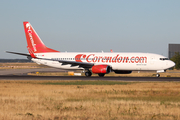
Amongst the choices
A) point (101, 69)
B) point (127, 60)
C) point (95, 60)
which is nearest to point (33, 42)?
point (95, 60)

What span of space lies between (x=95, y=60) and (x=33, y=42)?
14344 millimetres

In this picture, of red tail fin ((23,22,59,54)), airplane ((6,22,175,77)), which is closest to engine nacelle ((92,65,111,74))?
airplane ((6,22,175,77))

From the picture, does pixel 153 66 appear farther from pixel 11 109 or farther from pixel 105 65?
pixel 11 109

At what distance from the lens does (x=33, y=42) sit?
189 feet

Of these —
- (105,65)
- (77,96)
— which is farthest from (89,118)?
(105,65)

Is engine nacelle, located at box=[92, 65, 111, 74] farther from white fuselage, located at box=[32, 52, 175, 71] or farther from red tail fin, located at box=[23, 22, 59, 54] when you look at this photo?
red tail fin, located at box=[23, 22, 59, 54]

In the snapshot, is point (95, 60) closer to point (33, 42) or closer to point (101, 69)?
point (101, 69)

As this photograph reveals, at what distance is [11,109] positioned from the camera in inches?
678

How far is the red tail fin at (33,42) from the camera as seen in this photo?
57.4 meters

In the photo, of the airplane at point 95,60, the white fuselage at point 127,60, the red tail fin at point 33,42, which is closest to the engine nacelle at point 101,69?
the airplane at point 95,60

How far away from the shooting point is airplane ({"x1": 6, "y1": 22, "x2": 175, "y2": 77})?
48.1 metres

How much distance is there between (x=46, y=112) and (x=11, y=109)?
2.46 meters

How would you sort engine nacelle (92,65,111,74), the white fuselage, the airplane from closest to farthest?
1. engine nacelle (92,65,111,74)
2. the white fuselage
3. the airplane

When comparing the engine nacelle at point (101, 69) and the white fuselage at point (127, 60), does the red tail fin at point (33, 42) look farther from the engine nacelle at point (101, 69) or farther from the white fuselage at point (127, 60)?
the engine nacelle at point (101, 69)
